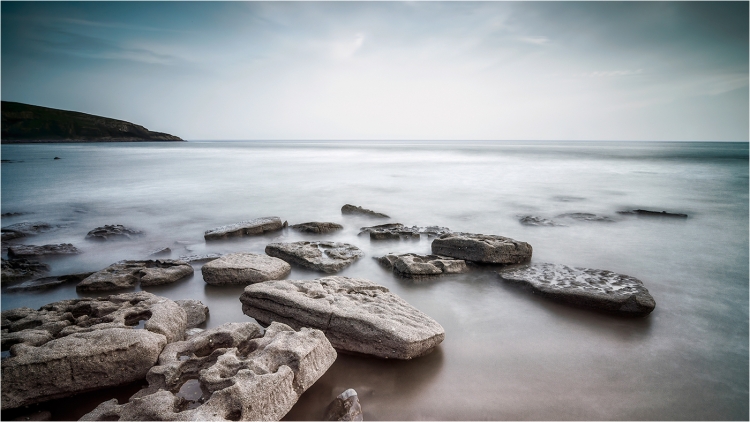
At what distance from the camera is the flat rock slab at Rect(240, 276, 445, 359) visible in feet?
11.1

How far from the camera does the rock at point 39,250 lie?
6.53m

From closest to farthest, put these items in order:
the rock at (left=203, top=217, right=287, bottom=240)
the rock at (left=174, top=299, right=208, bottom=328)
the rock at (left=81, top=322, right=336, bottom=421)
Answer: the rock at (left=81, top=322, right=336, bottom=421), the rock at (left=174, top=299, right=208, bottom=328), the rock at (left=203, top=217, right=287, bottom=240)

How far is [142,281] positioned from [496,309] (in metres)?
4.60

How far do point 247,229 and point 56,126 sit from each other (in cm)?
8277

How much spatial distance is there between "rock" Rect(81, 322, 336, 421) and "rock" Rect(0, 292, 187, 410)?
0.26 m

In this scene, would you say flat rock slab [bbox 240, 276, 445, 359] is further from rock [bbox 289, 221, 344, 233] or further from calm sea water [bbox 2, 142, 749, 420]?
rock [bbox 289, 221, 344, 233]

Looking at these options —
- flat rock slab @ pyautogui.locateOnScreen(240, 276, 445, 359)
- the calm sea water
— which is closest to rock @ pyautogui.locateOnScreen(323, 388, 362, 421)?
the calm sea water

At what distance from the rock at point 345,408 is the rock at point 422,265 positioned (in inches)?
106

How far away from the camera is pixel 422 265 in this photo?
5.48 meters

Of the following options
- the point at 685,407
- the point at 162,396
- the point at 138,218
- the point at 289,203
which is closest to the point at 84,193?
the point at 138,218

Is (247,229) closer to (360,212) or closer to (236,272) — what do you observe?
(236,272)

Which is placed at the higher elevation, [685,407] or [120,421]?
[120,421]

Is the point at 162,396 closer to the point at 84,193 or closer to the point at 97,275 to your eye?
the point at 97,275

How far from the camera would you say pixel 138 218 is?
9.97m
